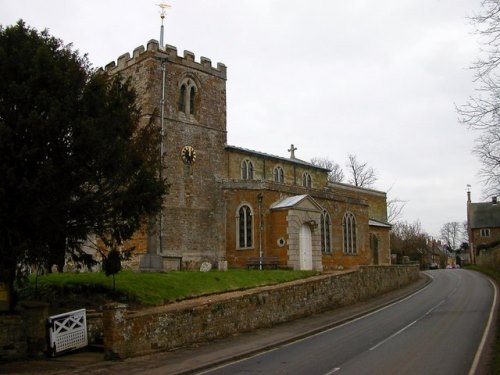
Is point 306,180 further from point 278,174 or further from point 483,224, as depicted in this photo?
point 483,224

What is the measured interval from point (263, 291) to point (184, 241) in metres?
10.6

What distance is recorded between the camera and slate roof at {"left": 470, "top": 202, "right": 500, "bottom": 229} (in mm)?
75438

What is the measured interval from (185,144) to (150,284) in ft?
43.4

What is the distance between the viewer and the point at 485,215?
252 ft

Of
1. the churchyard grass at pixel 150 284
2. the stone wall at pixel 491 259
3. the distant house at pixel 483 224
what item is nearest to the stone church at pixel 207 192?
the churchyard grass at pixel 150 284

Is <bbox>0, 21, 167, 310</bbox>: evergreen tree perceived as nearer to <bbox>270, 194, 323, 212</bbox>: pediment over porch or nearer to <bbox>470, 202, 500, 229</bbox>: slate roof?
<bbox>270, 194, 323, 212</bbox>: pediment over porch

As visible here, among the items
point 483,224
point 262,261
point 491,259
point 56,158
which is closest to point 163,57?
point 262,261

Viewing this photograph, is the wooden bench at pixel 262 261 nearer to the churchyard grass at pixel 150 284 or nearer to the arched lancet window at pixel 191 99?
the churchyard grass at pixel 150 284

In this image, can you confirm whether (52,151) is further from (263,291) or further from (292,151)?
(292,151)

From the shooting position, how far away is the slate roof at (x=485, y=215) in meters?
75.4

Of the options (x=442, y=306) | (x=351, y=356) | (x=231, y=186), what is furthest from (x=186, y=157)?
(x=351, y=356)

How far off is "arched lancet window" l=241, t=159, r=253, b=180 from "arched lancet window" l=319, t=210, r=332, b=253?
5.76 metres

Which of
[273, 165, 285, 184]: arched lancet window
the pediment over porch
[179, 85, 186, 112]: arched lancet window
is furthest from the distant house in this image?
[179, 85, 186, 112]: arched lancet window

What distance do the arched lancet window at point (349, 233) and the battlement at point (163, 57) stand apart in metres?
13.7
